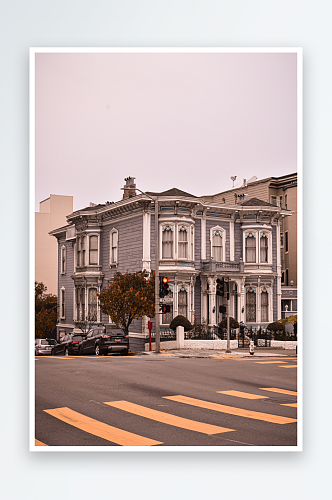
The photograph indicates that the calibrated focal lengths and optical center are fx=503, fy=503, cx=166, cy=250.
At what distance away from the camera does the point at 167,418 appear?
22.5 feet

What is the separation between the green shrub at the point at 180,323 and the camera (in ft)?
48.5

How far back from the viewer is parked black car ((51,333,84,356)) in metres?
9.27

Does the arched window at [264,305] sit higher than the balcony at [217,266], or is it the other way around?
the balcony at [217,266]

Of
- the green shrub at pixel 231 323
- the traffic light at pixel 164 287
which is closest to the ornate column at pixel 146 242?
the traffic light at pixel 164 287

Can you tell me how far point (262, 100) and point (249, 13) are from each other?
138 centimetres

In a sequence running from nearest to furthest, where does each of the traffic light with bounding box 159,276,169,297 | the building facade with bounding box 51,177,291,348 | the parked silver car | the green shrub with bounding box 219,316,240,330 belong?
the parked silver car < the building facade with bounding box 51,177,291,348 < the green shrub with bounding box 219,316,240,330 < the traffic light with bounding box 159,276,169,297

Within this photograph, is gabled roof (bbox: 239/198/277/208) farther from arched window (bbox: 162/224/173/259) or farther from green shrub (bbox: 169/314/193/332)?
green shrub (bbox: 169/314/193/332)

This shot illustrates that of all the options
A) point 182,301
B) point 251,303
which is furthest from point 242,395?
point 182,301

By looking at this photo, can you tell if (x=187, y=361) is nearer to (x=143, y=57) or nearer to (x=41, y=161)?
(x=41, y=161)

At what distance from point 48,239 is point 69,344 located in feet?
9.18

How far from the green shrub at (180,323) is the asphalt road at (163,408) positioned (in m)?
5.49

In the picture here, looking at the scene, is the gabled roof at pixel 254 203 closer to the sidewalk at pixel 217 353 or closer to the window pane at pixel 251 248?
the window pane at pixel 251 248

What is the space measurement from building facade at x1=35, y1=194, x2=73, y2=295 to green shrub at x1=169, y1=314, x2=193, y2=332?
7.07m

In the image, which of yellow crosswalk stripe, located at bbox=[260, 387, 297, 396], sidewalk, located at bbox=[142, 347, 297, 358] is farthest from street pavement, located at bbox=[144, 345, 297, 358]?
yellow crosswalk stripe, located at bbox=[260, 387, 297, 396]
